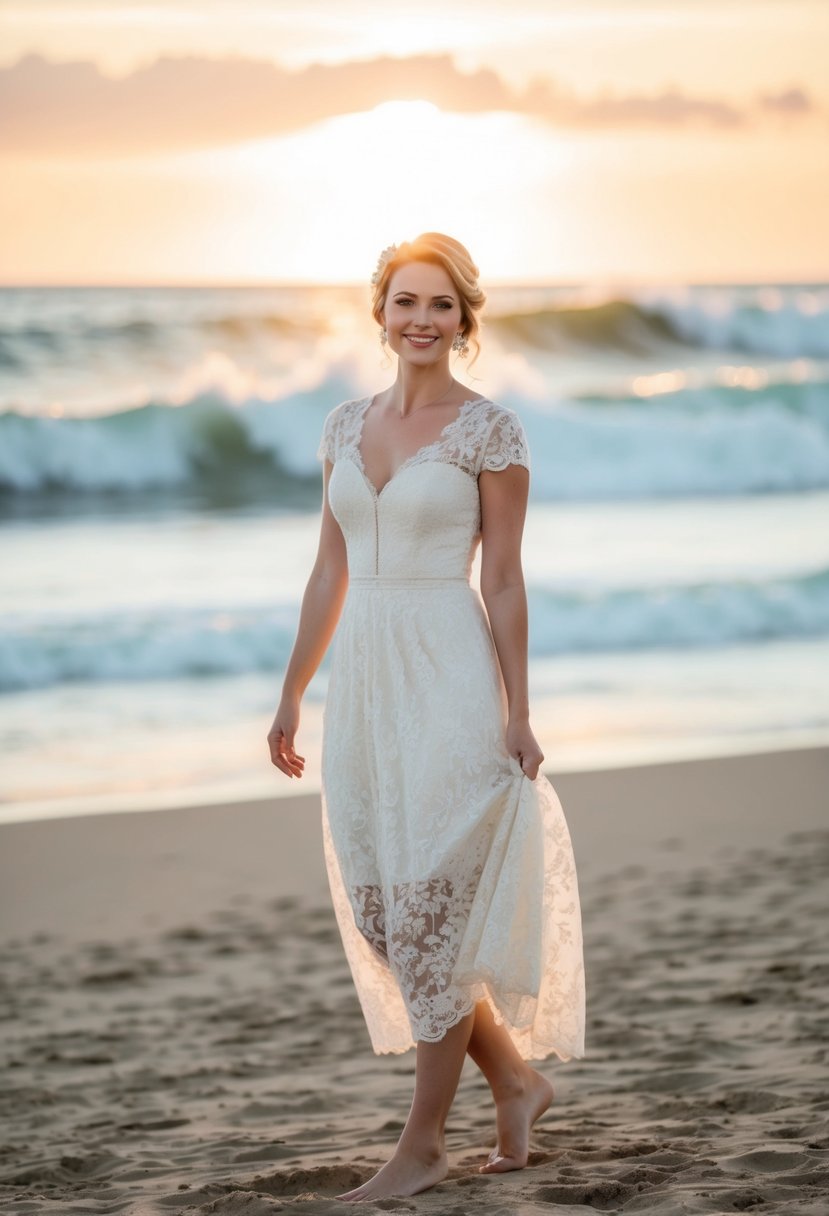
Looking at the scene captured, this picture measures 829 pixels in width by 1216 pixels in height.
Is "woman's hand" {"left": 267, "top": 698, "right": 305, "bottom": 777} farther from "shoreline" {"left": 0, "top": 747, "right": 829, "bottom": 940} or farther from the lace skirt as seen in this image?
"shoreline" {"left": 0, "top": 747, "right": 829, "bottom": 940}

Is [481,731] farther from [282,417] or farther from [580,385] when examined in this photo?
[580,385]

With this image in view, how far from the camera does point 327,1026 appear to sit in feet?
17.7

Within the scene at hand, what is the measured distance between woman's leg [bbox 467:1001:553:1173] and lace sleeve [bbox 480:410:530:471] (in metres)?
1.26

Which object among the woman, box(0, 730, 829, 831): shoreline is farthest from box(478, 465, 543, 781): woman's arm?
box(0, 730, 829, 831): shoreline

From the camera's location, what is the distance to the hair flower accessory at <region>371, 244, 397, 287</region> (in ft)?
12.8

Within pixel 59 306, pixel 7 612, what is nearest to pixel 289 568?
pixel 7 612

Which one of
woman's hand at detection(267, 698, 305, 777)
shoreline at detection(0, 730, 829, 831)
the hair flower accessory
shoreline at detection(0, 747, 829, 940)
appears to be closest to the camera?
the hair flower accessory

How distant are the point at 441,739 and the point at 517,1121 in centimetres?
96

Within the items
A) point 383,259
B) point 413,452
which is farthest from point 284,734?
point 383,259

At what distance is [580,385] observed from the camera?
23828 millimetres

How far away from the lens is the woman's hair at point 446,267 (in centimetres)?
381

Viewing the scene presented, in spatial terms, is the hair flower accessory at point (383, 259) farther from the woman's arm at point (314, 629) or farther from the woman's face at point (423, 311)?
the woman's arm at point (314, 629)

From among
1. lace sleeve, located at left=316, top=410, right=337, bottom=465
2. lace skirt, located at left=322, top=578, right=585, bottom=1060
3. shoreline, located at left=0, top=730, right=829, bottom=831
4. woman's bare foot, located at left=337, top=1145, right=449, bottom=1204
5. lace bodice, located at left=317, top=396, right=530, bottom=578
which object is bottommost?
woman's bare foot, located at left=337, top=1145, right=449, bottom=1204

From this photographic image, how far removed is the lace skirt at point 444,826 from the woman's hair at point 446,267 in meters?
0.62
